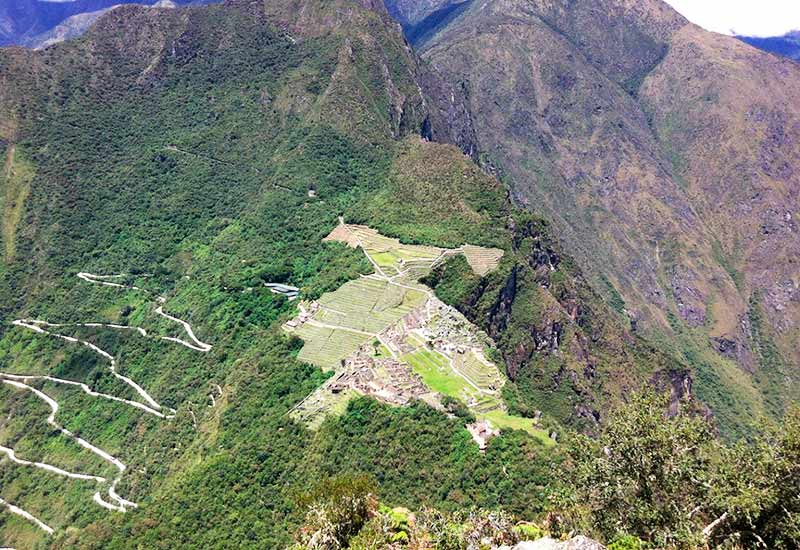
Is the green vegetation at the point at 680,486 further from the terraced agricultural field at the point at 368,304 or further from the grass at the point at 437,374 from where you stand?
the terraced agricultural field at the point at 368,304

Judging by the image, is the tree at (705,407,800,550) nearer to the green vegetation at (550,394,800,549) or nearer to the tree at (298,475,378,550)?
the green vegetation at (550,394,800,549)

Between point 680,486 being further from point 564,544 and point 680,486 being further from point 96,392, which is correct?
point 96,392

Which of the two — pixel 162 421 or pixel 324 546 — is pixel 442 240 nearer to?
pixel 162 421

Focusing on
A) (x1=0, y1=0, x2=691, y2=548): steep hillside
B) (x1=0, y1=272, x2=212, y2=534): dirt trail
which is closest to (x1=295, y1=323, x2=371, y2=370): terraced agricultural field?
(x1=0, y1=0, x2=691, y2=548): steep hillside

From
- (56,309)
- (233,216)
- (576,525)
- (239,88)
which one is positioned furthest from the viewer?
(239,88)

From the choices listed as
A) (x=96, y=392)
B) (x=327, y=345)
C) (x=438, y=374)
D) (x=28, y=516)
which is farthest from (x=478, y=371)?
(x=96, y=392)

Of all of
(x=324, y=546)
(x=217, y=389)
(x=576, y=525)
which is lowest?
(x=217, y=389)

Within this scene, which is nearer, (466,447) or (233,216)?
(466,447)

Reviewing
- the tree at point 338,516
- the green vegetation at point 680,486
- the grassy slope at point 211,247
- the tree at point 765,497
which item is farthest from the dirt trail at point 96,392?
the tree at point 765,497

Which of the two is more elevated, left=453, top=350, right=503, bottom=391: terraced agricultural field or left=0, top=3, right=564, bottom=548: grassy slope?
left=453, top=350, right=503, bottom=391: terraced agricultural field

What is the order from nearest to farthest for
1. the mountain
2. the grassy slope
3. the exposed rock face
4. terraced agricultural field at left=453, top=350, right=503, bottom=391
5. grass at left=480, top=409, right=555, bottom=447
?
the exposed rock face, the mountain, the grassy slope, grass at left=480, top=409, right=555, bottom=447, terraced agricultural field at left=453, top=350, right=503, bottom=391

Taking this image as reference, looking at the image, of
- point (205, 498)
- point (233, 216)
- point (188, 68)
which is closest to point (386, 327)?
point (205, 498)
